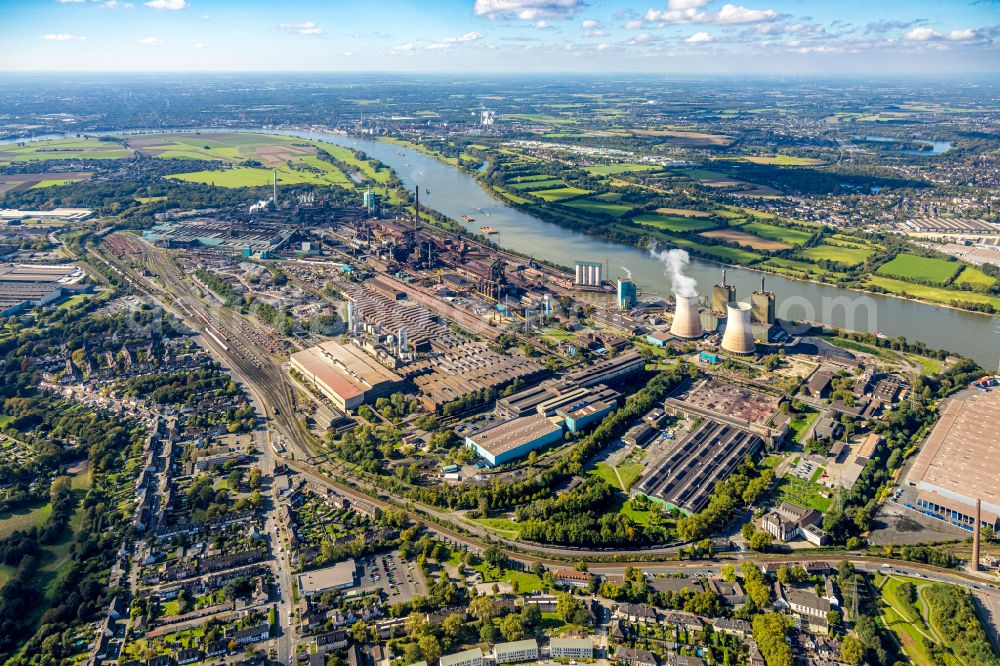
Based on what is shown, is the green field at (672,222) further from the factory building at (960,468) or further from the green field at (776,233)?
the factory building at (960,468)

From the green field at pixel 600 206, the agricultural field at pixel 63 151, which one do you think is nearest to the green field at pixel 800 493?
the green field at pixel 600 206

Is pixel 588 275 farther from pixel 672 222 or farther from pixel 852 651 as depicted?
pixel 852 651

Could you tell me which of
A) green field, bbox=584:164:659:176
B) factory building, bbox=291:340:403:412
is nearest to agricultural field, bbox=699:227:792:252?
green field, bbox=584:164:659:176

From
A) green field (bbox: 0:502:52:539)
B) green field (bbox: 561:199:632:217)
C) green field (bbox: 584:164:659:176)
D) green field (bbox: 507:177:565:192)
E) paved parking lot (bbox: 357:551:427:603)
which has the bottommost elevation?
paved parking lot (bbox: 357:551:427:603)

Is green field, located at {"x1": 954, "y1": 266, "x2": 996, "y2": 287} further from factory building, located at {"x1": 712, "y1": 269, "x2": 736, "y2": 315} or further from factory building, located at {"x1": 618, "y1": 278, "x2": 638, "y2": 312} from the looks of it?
factory building, located at {"x1": 618, "y1": 278, "x2": 638, "y2": 312}

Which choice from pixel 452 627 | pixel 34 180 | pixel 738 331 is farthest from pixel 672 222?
pixel 34 180

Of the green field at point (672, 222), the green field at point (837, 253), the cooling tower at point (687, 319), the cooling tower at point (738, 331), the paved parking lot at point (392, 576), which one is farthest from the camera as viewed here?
the green field at point (672, 222)

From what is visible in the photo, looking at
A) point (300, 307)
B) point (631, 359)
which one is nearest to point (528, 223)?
point (300, 307)
